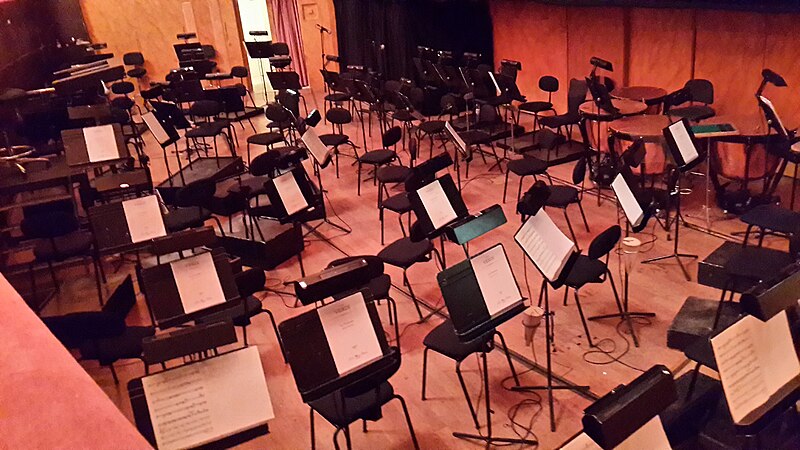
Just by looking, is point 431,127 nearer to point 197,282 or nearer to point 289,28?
point 197,282

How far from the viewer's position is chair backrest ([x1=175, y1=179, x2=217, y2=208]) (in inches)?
237

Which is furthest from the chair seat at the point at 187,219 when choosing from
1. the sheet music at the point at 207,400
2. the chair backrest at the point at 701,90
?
the chair backrest at the point at 701,90

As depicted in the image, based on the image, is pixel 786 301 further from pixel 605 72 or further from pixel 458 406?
pixel 605 72

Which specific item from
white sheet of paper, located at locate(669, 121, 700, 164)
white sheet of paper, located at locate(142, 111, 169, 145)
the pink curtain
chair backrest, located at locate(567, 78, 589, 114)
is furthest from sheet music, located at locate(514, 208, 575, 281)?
the pink curtain

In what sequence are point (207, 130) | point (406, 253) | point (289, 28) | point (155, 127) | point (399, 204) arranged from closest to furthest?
point (406, 253) → point (399, 204) → point (155, 127) → point (207, 130) → point (289, 28)

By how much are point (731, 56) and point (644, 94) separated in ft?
3.29

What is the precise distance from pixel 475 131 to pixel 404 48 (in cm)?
433

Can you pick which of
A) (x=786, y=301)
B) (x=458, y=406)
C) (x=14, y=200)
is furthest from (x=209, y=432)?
(x=14, y=200)

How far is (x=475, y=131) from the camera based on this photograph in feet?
26.9

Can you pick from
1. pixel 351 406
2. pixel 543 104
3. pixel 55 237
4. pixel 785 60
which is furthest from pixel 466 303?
pixel 543 104

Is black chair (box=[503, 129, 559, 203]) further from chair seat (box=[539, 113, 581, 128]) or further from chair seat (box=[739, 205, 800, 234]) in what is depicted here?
chair seat (box=[739, 205, 800, 234])

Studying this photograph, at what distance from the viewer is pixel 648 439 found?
7.59ft

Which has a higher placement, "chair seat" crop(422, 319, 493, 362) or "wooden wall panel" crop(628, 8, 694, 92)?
"wooden wall panel" crop(628, 8, 694, 92)

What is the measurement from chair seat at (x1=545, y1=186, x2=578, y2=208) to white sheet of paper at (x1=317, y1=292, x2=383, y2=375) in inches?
116
